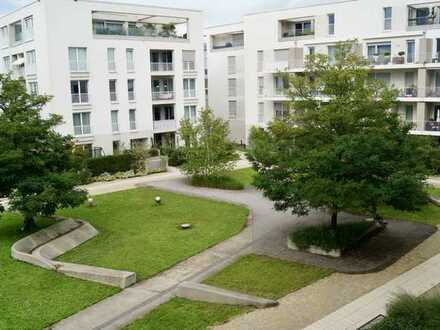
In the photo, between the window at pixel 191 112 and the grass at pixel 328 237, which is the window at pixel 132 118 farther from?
the grass at pixel 328 237

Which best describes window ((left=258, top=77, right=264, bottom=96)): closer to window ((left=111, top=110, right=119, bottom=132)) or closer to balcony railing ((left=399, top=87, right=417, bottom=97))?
window ((left=111, top=110, right=119, bottom=132))

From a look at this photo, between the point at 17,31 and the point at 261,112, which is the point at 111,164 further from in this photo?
the point at 261,112

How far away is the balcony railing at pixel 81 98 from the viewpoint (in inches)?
1655

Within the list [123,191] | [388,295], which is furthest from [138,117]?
[388,295]

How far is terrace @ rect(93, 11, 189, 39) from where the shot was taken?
44438 mm

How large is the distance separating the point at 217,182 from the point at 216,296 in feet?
62.7

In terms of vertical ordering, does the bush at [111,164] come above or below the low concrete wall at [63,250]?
above

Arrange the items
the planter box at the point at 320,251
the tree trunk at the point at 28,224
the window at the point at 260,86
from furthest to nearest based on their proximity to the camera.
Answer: the window at the point at 260,86 → the tree trunk at the point at 28,224 → the planter box at the point at 320,251

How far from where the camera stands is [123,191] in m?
34.3

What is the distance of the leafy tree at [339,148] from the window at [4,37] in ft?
114

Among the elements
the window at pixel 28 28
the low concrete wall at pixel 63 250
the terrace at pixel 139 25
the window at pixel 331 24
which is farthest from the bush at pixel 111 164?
the window at pixel 331 24

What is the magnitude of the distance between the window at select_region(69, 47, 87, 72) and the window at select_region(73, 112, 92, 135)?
11.7 ft

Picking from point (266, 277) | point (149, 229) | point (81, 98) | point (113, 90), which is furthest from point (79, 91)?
point (266, 277)

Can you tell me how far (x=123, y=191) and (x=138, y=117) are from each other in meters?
13.3
